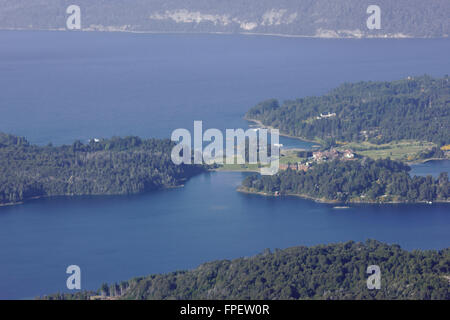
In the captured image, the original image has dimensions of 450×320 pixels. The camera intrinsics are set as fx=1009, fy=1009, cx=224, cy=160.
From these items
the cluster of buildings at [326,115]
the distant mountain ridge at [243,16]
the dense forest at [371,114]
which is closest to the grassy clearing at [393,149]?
the dense forest at [371,114]

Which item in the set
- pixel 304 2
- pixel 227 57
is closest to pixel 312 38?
pixel 304 2

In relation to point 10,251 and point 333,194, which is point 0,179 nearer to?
point 10,251

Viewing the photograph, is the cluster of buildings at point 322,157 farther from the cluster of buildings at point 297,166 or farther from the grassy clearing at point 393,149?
the grassy clearing at point 393,149

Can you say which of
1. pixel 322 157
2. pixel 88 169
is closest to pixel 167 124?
pixel 88 169

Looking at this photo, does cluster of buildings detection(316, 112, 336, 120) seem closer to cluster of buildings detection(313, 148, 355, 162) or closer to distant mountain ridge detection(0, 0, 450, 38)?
cluster of buildings detection(313, 148, 355, 162)

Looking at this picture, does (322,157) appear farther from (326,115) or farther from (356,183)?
(326,115)

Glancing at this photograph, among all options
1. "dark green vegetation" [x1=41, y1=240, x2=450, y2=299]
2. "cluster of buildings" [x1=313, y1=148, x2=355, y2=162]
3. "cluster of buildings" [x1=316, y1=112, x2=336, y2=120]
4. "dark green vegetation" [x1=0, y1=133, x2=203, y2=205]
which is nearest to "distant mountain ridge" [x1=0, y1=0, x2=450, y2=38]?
"cluster of buildings" [x1=316, y1=112, x2=336, y2=120]
